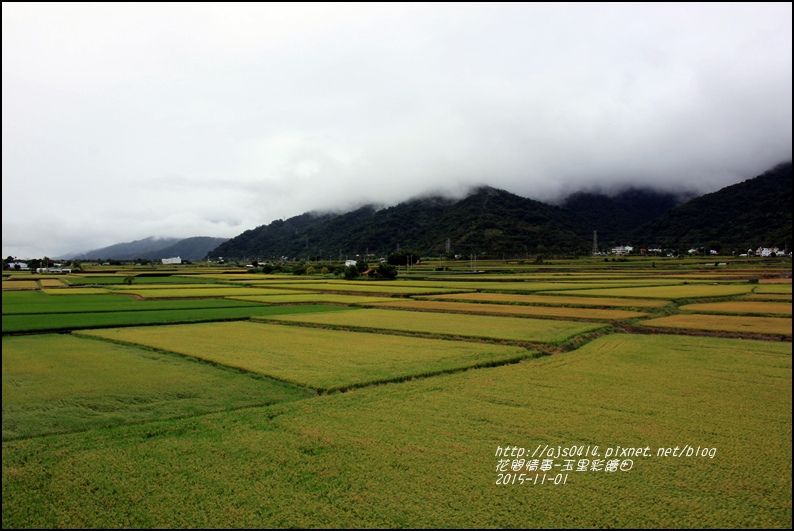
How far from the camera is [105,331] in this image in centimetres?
2542

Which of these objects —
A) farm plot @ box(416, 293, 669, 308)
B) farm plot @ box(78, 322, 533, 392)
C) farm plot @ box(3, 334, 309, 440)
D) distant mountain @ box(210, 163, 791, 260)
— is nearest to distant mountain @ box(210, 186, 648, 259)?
distant mountain @ box(210, 163, 791, 260)

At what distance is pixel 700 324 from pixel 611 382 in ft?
46.4

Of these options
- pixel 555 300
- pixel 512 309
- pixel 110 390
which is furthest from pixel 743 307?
pixel 110 390

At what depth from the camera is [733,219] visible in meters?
107

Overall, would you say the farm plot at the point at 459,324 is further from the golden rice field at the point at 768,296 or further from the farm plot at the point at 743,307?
the golden rice field at the point at 768,296

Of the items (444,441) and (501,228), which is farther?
(501,228)

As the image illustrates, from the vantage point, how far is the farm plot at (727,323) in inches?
883

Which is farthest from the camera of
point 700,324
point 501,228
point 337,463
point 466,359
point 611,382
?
point 501,228

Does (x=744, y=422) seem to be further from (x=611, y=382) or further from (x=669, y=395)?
(x=611, y=382)

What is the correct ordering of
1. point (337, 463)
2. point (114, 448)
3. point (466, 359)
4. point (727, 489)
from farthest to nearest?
1. point (466, 359)
2. point (114, 448)
3. point (337, 463)
4. point (727, 489)

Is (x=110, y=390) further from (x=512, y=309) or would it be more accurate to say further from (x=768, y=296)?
(x=768, y=296)

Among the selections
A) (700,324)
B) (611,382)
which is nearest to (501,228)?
(700,324)

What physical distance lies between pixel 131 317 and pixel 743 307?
39847 mm

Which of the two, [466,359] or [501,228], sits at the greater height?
[501,228]
